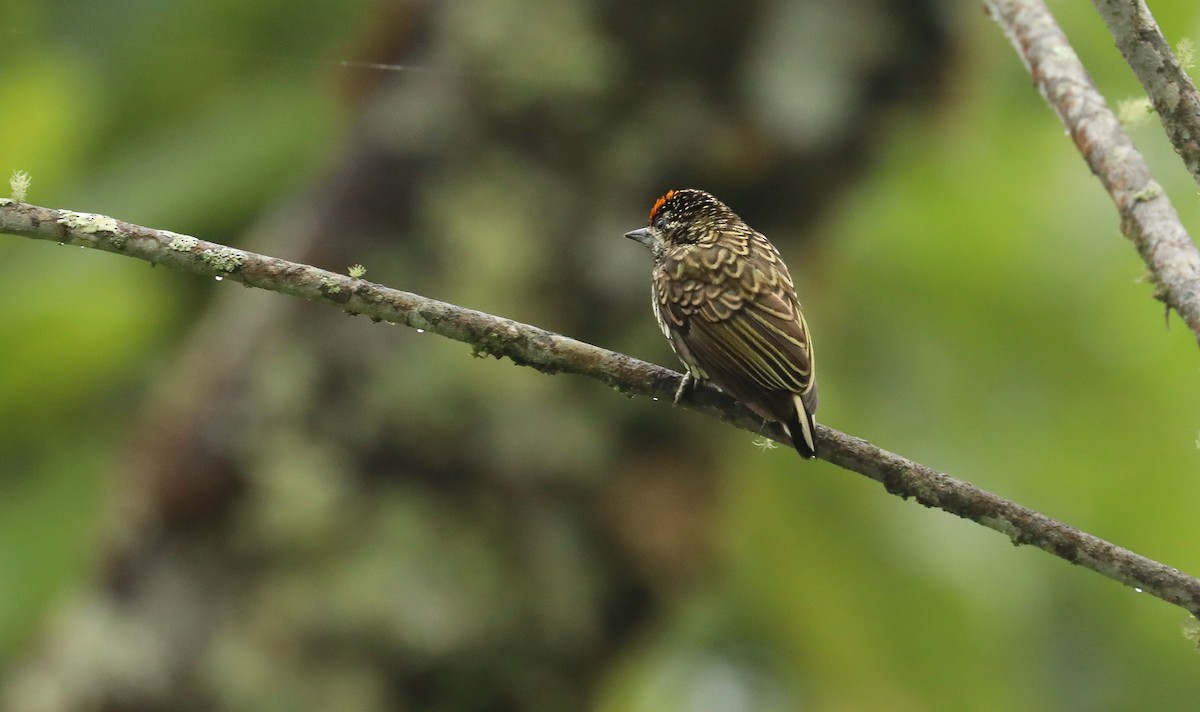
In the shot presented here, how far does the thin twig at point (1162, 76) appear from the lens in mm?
2207

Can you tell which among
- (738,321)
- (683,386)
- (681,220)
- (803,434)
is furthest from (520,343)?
(681,220)

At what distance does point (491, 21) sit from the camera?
211 inches

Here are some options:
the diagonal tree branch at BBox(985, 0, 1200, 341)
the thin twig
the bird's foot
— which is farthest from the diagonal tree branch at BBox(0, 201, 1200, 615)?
the thin twig

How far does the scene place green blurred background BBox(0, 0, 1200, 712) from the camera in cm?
476

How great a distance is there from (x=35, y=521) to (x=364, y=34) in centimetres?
241

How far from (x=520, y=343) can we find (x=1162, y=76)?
117 centimetres

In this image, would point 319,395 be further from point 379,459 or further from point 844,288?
point 844,288

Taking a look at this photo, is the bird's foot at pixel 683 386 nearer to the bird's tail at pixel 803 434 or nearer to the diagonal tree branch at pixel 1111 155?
the bird's tail at pixel 803 434

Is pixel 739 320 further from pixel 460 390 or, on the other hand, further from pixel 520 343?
pixel 460 390

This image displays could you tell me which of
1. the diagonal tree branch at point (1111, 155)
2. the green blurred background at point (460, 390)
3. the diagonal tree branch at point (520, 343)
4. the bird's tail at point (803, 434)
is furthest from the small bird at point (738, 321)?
the green blurred background at point (460, 390)

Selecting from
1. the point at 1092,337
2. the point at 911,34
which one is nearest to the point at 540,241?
the point at 911,34

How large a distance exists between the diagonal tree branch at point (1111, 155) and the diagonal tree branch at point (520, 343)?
401 mm

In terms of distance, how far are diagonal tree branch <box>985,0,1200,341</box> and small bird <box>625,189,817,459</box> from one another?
721 mm

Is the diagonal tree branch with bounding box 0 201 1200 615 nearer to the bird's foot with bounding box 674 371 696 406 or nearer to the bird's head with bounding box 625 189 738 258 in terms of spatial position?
the bird's foot with bounding box 674 371 696 406
